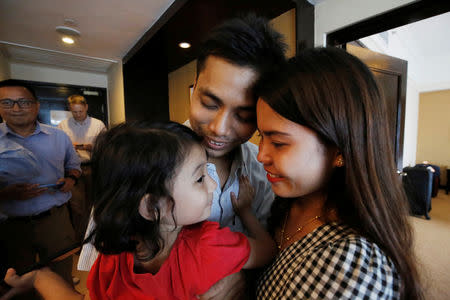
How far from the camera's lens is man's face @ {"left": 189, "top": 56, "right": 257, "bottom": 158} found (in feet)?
2.47

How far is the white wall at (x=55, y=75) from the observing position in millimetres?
3741

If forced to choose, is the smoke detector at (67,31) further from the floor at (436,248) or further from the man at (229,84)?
the floor at (436,248)

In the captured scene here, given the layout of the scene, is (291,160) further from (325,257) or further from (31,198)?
(31,198)

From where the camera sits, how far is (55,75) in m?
4.05

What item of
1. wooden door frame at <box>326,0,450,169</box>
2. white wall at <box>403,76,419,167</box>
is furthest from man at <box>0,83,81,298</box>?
white wall at <box>403,76,419,167</box>

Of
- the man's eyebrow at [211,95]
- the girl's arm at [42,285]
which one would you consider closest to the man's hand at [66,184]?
the girl's arm at [42,285]

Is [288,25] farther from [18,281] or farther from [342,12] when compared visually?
[18,281]

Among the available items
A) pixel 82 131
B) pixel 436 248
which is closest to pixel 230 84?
pixel 82 131

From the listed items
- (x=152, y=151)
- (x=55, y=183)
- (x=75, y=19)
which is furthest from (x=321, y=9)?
(x=55, y=183)

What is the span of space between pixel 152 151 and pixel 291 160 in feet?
1.37

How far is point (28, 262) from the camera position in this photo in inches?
72.6

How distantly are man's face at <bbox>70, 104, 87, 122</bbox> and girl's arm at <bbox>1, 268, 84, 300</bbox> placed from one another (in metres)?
2.98

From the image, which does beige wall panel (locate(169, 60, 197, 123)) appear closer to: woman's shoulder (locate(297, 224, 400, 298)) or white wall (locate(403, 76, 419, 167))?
woman's shoulder (locate(297, 224, 400, 298))

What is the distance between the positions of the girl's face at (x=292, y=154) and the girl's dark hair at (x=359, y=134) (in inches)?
1.1
